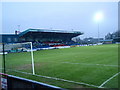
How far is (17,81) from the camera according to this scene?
3.81 metres

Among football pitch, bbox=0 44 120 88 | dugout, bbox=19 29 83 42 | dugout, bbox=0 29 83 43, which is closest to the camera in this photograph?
football pitch, bbox=0 44 120 88

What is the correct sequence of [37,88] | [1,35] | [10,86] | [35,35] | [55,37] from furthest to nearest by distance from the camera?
[55,37] → [35,35] → [1,35] → [10,86] → [37,88]

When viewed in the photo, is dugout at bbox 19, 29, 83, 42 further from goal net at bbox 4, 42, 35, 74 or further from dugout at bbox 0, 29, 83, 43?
goal net at bbox 4, 42, 35, 74

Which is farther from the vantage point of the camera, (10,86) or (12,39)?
(12,39)

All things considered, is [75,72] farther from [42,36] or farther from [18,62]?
[42,36]

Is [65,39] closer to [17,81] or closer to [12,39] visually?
[12,39]

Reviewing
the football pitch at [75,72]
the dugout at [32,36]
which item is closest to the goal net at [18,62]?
the football pitch at [75,72]

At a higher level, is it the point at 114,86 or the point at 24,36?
the point at 24,36

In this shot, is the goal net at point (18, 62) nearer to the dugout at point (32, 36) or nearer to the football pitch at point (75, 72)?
the football pitch at point (75, 72)

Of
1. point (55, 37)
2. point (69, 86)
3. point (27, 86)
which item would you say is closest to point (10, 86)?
point (27, 86)

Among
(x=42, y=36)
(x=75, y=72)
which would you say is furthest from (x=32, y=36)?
(x=75, y=72)

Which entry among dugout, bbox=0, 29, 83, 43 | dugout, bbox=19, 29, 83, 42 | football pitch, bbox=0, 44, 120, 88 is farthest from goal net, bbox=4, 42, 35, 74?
dugout, bbox=0, 29, 83, 43

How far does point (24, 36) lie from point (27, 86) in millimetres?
42685

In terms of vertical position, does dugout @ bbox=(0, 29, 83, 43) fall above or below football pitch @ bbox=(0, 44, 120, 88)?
above
